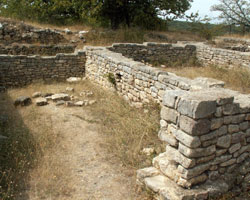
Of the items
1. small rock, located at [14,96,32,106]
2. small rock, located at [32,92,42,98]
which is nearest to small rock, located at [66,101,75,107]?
small rock, located at [14,96,32,106]

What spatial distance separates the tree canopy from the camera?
53.2ft

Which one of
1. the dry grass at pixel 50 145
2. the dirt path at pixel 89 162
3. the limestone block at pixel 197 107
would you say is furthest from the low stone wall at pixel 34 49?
the limestone block at pixel 197 107

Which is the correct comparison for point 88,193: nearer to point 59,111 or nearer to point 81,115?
point 81,115

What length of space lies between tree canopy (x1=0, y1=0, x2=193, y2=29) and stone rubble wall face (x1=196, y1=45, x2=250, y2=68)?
6.36 metres

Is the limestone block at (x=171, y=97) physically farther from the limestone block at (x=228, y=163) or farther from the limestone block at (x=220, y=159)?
the limestone block at (x=228, y=163)

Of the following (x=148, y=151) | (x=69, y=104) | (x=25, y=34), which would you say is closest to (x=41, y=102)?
(x=69, y=104)

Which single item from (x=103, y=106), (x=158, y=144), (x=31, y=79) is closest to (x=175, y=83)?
(x=158, y=144)

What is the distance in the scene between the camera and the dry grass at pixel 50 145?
152 inches

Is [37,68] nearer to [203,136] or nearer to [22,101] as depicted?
[22,101]

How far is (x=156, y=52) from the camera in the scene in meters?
12.1

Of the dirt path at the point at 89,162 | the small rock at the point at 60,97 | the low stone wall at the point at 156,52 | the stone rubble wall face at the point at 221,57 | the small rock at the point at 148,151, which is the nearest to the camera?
the dirt path at the point at 89,162

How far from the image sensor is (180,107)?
10.5 feet

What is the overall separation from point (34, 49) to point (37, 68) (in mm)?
2291

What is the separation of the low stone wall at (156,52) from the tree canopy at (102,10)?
5.29 metres
